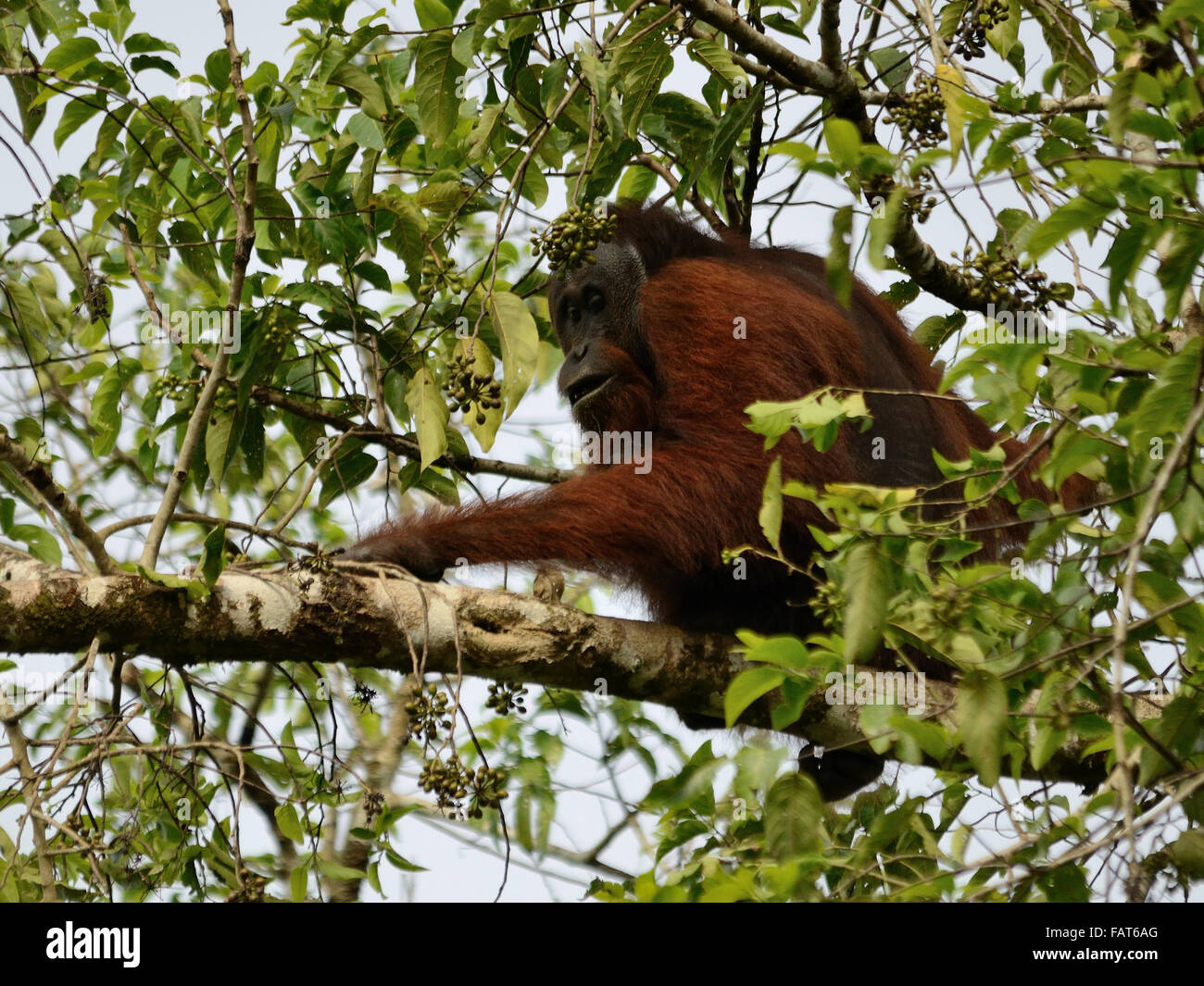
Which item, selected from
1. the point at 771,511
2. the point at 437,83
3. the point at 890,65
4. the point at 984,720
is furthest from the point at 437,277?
the point at 984,720

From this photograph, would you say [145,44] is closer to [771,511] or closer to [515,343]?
[515,343]

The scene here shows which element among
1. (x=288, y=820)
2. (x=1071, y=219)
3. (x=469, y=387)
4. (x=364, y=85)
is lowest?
(x=288, y=820)

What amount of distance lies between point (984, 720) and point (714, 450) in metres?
2.47

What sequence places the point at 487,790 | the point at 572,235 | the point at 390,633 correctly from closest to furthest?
the point at 487,790 → the point at 390,633 → the point at 572,235

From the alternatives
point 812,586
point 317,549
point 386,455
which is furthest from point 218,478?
point 812,586

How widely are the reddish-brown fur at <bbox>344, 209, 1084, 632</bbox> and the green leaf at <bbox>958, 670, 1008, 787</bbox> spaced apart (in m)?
1.86

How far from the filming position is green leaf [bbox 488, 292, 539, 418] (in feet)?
13.5

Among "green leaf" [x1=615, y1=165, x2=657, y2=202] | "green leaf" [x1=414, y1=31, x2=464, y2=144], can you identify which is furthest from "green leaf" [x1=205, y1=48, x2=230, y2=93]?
"green leaf" [x1=615, y1=165, x2=657, y2=202]

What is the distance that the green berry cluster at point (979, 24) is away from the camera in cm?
441

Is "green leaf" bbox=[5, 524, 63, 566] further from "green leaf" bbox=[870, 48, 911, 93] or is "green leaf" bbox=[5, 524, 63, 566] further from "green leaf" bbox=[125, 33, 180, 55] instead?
"green leaf" bbox=[870, 48, 911, 93]

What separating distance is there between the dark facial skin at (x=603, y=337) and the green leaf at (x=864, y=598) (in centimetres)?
279

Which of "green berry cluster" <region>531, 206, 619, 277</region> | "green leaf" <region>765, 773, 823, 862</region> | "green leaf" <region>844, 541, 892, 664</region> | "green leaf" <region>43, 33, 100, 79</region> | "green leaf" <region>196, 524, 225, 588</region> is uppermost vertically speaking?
"green leaf" <region>43, 33, 100, 79</region>

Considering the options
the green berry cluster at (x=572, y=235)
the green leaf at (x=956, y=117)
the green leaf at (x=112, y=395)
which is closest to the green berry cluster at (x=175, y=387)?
the green leaf at (x=112, y=395)

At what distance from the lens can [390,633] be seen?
12.7 feet
